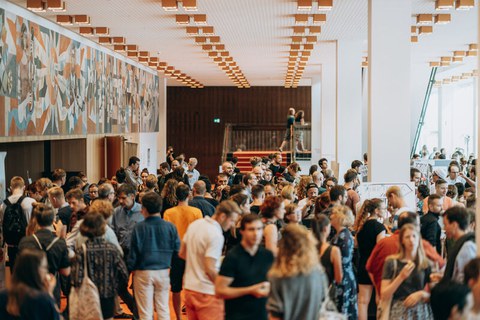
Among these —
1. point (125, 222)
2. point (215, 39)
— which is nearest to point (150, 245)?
point (125, 222)

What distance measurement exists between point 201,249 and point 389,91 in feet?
Answer: 26.2

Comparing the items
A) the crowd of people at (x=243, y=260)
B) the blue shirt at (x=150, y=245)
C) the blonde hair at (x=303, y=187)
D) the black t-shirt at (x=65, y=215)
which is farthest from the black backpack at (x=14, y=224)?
the blonde hair at (x=303, y=187)

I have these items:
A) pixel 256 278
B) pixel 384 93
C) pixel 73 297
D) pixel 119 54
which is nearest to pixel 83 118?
pixel 119 54

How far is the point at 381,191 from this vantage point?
1316cm

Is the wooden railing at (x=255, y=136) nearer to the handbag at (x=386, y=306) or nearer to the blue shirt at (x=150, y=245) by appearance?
the blue shirt at (x=150, y=245)

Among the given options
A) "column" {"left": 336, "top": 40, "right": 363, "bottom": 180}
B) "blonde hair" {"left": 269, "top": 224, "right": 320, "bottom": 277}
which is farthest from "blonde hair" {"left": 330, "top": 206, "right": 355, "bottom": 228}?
"column" {"left": 336, "top": 40, "right": 363, "bottom": 180}

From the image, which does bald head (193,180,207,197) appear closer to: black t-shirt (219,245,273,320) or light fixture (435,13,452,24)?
black t-shirt (219,245,273,320)

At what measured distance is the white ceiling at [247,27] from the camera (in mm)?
17500

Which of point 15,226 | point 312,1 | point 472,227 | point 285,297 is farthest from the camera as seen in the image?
point 312,1

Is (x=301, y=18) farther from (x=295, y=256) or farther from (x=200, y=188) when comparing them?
(x=295, y=256)

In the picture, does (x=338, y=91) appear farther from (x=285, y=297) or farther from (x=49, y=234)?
(x=285, y=297)

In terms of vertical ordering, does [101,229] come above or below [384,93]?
below

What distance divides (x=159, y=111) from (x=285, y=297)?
1366 inches

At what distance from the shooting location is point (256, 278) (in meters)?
6.27
